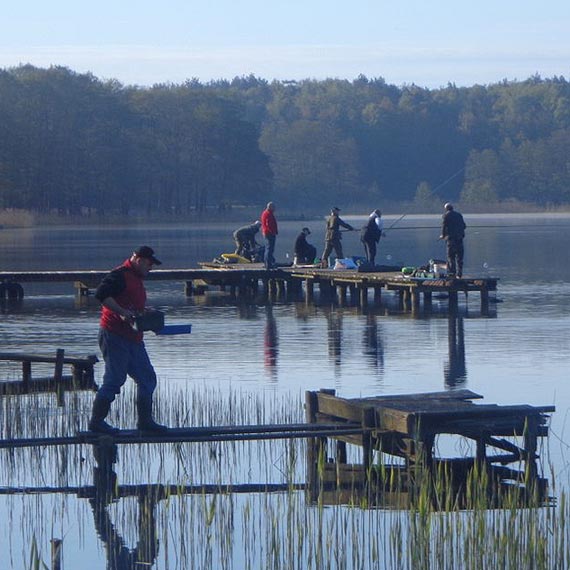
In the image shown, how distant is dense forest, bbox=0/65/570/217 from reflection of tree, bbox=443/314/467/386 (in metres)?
80.4

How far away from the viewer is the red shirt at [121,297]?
1320 cm

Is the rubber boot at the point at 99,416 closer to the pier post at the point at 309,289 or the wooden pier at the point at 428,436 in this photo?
the wooden pier at the point at 428,436

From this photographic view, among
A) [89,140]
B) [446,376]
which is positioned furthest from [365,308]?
[89,140]

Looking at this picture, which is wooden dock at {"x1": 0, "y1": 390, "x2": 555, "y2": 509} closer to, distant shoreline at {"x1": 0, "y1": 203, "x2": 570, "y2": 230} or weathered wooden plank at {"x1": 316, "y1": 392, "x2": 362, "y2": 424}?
weathered wooden plank at {"x1": 316, "y1": 392, "x2": 362, "y2": 424}

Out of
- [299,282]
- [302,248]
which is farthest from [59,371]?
[302,248]

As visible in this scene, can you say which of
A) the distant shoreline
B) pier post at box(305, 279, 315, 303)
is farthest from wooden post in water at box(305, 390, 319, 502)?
the distant shoreline

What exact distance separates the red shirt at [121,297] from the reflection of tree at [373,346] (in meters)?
7.80

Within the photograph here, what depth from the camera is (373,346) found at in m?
24.3

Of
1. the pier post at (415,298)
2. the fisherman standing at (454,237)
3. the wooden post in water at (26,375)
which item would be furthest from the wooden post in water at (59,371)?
the fisherman standing at (454,237)

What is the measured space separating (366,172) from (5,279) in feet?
411

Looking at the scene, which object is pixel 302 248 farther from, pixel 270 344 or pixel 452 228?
pixel 270 344

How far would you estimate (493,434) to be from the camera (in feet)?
45.5

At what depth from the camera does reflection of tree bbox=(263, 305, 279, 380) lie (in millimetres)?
21269

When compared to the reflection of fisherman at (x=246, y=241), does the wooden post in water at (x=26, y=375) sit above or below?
below
